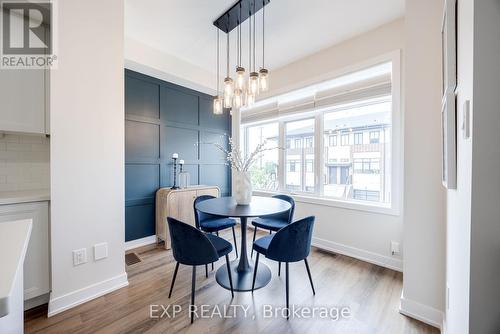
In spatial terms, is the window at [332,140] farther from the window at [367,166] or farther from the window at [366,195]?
the window at [366,195]

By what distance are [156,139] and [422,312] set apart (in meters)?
3.59

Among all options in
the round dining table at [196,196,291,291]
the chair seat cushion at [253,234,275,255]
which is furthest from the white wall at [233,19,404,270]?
the chair seat cushion at [253,234,275,255]

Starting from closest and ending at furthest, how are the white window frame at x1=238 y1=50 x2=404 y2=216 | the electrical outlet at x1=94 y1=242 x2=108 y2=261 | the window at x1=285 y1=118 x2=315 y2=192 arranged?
the electrical outlet at x1=94 y1=242 x2=108 y2=261 < the white window frame at x1=238 y1=50 x2=404 y2=216 < the window at x1=285 y1=118 x2=315 y2=192

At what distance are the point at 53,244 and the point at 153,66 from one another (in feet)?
7.79

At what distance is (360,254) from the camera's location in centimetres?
264

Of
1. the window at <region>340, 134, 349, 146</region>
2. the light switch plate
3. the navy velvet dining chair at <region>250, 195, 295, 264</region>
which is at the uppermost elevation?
the window at <region>340, 134, 349, 146</region>

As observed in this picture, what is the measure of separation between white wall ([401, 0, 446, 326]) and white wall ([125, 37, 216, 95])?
2.81 m

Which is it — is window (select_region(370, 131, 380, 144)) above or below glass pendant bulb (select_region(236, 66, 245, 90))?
below

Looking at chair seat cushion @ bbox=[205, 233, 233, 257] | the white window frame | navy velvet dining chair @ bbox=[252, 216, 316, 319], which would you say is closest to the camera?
navy velvet dining chair @ bbox=[252, 216, 316, 319]

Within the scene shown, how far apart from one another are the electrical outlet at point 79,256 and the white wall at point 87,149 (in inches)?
1.1

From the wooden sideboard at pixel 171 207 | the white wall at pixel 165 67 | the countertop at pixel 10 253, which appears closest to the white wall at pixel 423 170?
the countertop at pixel 10 253

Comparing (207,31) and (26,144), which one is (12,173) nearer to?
(26,144)

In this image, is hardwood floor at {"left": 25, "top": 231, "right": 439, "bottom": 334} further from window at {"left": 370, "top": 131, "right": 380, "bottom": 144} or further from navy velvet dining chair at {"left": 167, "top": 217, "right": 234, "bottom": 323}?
window at {"left": 370, "top": 131, "right": 380, "bottom": 144}

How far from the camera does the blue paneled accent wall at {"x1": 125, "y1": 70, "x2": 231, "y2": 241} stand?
301cm
